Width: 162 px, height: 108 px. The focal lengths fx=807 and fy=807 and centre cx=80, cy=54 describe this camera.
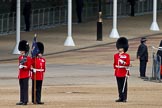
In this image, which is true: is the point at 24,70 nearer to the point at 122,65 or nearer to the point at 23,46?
the point at 23,46

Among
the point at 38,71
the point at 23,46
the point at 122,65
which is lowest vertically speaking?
the point at 38,71

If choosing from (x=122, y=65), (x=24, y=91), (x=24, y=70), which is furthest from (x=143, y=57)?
(x=24, y=91)

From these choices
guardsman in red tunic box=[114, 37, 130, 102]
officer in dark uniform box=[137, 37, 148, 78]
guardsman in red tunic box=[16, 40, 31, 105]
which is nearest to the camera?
guardsman in red tunic box=[16, 40, 31, 105]

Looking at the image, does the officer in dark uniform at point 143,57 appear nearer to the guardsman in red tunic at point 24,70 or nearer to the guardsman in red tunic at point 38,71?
the guardsman in red tunic at point 38,71

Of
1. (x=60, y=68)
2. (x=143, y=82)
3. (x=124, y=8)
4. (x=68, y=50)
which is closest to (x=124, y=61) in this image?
(x=143, y=82)

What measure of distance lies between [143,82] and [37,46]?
778 centimetres

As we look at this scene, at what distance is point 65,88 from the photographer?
25672mm

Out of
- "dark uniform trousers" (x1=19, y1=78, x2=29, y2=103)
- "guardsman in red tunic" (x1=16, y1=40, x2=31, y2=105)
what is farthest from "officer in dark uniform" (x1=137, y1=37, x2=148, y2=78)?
"dark uniform trousers" (x1=19, y1=78, x2=29, y2=103)

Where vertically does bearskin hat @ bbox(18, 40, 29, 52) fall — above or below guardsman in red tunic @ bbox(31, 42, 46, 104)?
above

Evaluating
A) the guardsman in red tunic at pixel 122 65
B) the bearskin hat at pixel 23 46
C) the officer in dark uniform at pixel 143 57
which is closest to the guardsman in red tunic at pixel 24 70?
the bearskin hat at pixel 23 46

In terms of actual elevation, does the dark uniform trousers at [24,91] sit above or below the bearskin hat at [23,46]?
below

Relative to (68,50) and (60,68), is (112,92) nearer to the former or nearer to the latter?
(60,68)

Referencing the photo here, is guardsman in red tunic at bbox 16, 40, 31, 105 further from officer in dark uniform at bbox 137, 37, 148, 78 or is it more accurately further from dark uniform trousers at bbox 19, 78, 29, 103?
officer in dark uniform at bbox 137, 37, 148, 78

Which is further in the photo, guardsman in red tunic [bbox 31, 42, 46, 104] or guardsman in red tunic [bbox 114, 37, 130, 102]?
guardsman in red tunic [bbox 114, 37, 130, 102]
